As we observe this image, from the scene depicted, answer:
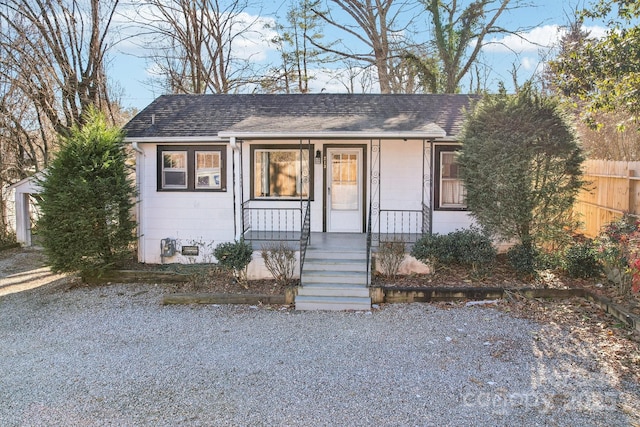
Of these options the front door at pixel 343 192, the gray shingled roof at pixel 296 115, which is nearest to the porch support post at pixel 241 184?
the gray shingled roof at pixel 296 115

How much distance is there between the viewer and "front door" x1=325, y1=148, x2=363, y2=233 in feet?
34.6

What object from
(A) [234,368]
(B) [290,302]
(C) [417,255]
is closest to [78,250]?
(B) [290,302]

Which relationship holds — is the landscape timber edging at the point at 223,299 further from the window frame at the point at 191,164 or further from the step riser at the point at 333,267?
the window frame at the point at 191,164

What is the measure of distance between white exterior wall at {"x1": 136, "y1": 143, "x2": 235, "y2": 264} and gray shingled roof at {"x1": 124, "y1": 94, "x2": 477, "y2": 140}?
3.21 ft

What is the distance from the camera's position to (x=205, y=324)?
22.6 ft

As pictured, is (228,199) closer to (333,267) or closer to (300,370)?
(333,267)

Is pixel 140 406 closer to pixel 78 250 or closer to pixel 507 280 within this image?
pixel 78 250

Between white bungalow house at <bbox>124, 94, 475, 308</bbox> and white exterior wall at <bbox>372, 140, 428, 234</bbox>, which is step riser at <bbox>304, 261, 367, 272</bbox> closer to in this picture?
white bungalow house at <bbox>124, 94, 475, 308</bbox>

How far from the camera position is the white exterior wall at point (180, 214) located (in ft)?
34.3

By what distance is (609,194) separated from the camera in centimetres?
1067

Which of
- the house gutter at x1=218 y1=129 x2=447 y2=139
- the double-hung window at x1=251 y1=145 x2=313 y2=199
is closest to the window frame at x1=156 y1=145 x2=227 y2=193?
the double-hung window at x1=251 y1=145 x2=313 y2=199

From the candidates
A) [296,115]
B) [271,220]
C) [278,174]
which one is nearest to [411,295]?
[271,220]

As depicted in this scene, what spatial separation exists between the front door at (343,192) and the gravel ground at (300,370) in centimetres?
337

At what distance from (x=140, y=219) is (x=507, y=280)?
788 cm
